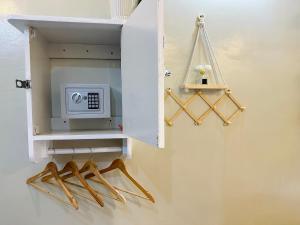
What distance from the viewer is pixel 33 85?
40.5 inches

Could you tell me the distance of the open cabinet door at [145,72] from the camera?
69 centimetres

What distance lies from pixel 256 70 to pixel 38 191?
4.78ft

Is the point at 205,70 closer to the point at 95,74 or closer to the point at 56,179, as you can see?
the point at 95,74

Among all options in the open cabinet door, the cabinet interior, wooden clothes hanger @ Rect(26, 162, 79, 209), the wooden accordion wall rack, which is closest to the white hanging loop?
the wooden accordion wall rack

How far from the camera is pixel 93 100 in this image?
1.22 metres

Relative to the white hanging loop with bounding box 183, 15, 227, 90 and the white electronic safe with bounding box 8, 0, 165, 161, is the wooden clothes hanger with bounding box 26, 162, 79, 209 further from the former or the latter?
the white hanging loop with bounding box 183, 15, 227, 90

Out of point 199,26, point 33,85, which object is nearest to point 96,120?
point 33,85

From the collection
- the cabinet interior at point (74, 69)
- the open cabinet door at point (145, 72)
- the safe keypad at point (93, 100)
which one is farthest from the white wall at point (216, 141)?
the open cabinet door at point (145, 72)

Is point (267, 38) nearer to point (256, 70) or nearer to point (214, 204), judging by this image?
point (256, 70)

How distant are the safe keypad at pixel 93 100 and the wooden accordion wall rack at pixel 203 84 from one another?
1.39 feet

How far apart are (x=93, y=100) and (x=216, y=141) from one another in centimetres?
78

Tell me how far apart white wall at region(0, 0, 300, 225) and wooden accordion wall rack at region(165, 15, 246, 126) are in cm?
4

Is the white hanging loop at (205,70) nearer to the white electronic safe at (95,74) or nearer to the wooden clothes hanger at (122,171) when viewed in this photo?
the white electronic safe at (95,74)

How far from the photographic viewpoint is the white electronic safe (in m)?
0.73
